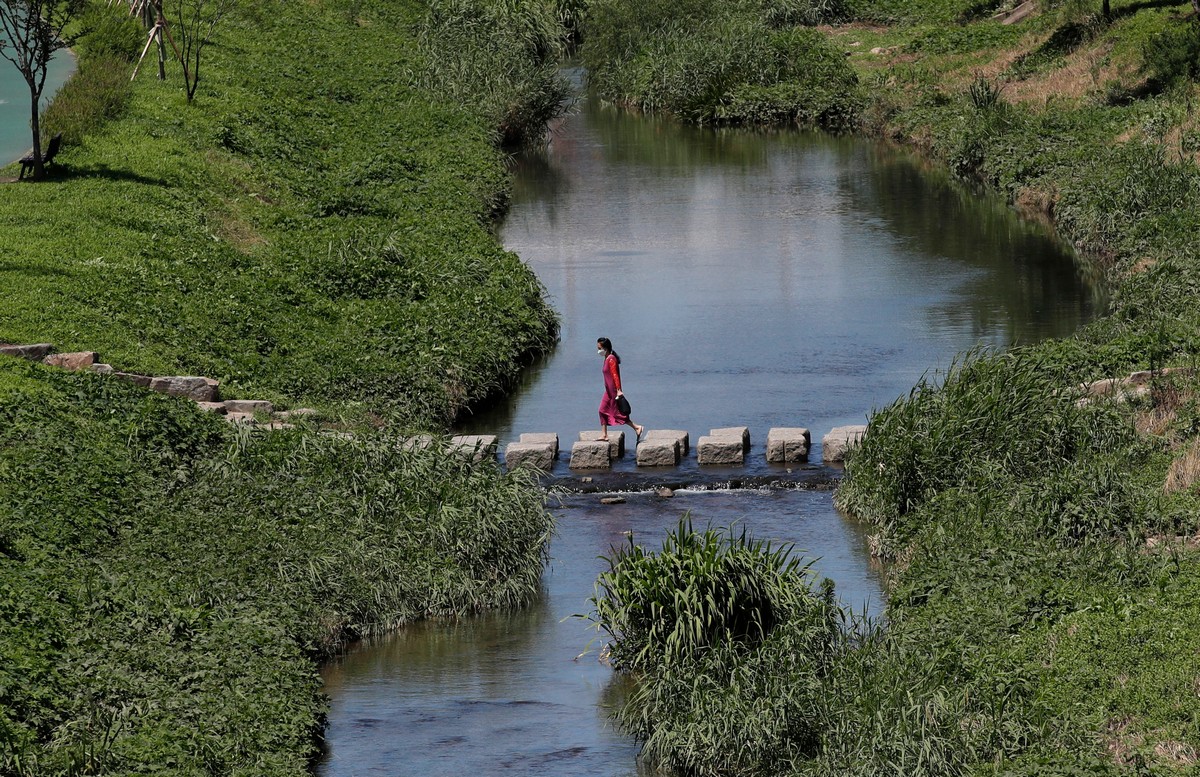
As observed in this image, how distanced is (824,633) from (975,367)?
7.02 meters

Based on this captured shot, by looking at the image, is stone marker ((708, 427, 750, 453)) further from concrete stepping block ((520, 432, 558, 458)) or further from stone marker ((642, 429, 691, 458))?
concrete stepping block ((520, 432, 558, 458))

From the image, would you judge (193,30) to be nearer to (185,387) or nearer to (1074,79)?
(1074,79)

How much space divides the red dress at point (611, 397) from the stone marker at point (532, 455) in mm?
985

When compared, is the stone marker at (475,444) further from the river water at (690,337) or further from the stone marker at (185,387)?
the stone marker at (185,387)

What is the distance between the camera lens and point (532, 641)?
18.4 metres

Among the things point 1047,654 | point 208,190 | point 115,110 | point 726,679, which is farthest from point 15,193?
point 1047,654

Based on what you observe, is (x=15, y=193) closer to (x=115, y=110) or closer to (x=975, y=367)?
(x=115, y=110)

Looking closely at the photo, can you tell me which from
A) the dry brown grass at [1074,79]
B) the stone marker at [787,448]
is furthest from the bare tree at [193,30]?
the dry brown grass at [1074,79]

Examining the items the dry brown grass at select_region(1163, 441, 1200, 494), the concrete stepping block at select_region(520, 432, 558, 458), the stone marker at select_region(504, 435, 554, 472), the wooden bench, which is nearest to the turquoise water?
the wooden bench

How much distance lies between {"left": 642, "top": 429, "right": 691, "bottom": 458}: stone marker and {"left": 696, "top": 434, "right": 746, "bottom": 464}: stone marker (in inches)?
16.1

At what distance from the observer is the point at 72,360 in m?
22.6

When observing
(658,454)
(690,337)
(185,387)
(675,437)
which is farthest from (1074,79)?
(185,387)

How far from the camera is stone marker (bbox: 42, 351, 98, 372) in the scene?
74.1 ft

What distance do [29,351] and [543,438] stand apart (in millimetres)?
6838
